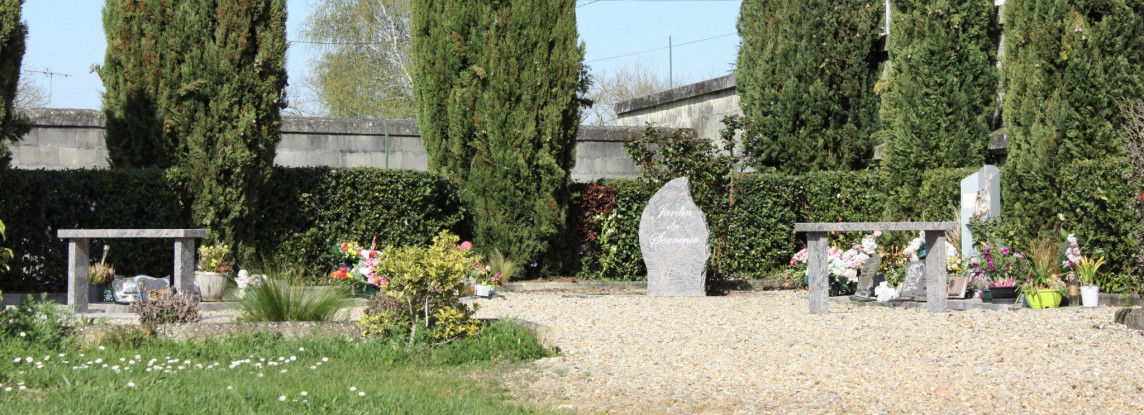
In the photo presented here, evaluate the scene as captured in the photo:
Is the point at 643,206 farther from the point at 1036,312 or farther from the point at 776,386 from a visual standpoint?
the point at 776,386

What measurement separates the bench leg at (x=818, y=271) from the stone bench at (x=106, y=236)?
5334 millimetres

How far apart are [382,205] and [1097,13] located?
820 cm

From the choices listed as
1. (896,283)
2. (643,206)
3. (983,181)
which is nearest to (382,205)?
(643,206)

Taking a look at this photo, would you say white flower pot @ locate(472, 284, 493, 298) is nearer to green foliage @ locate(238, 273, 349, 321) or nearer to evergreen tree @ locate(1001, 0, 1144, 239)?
green foliage @ locate(238, 273, 349, 321)

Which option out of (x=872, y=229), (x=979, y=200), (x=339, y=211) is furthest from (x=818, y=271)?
(x=339, y=211)

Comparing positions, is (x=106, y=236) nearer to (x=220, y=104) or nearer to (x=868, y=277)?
(x=220, y=104)

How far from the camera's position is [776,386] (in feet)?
20.1

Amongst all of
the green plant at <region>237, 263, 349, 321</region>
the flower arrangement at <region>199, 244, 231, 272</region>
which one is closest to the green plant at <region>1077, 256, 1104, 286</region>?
the green plant at <region>237, 263, 349, 321</region>

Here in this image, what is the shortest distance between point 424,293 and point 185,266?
2.81 m

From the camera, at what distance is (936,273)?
9914 mm

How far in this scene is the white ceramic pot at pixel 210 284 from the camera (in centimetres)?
1095

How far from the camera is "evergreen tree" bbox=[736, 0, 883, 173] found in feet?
50.7

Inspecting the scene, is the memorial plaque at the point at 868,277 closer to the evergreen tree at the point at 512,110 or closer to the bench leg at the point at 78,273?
the evergreen tree at the point at 512,110

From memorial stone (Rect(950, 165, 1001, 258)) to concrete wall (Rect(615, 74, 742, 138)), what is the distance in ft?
18.7
